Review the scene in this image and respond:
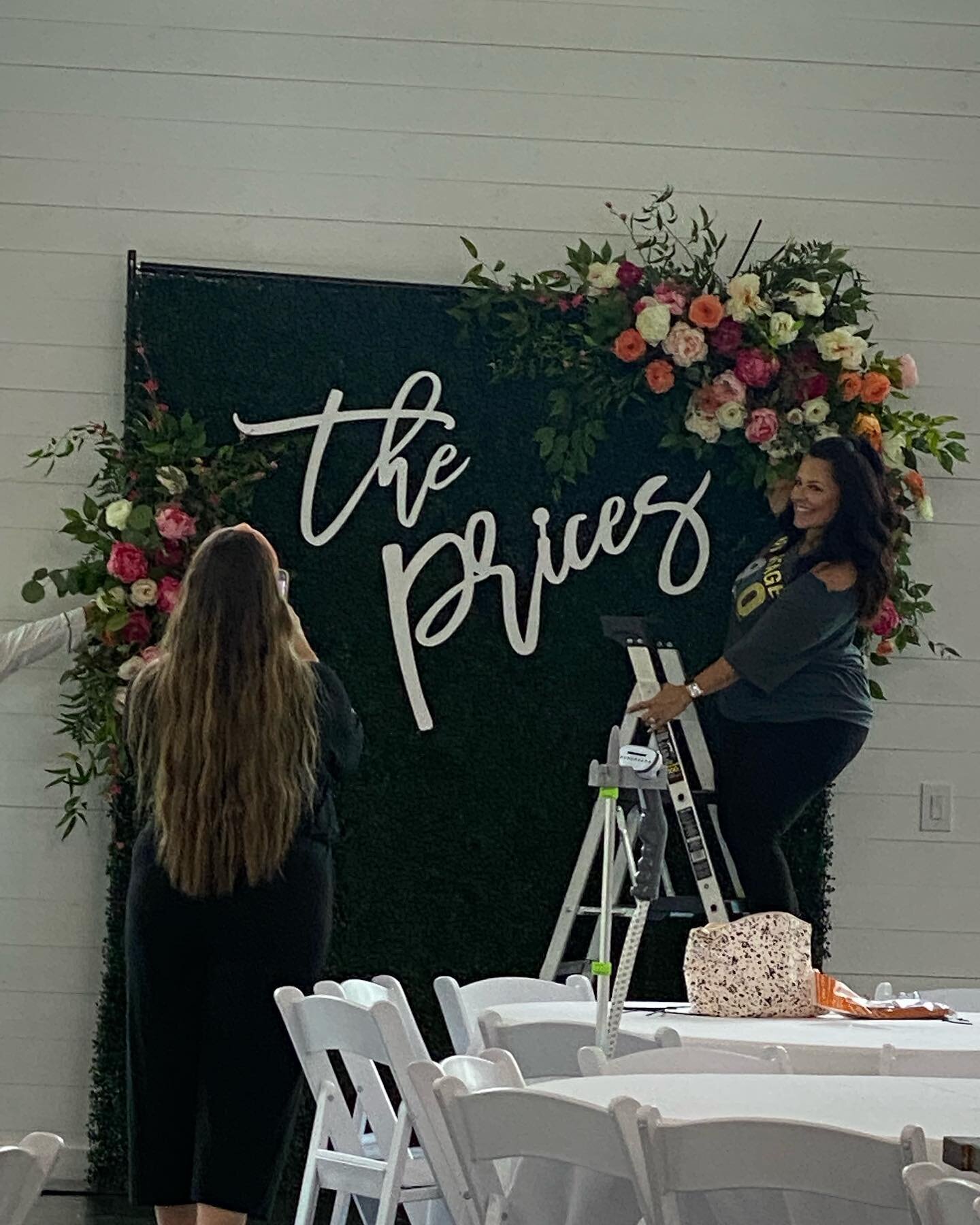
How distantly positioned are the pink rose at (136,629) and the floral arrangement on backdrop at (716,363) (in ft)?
3.95

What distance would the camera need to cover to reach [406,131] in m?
5.43

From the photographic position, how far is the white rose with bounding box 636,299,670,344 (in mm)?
5117

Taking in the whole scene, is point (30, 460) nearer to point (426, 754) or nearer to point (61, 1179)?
point (426, 754)

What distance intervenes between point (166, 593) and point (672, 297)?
1.61 meters

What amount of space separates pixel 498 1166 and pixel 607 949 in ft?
2.27

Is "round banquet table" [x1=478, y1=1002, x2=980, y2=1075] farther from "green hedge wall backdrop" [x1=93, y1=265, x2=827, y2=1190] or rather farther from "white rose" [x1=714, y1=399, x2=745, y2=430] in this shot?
"white rose" [x1=714, y1=399, x2=745, y2=430]

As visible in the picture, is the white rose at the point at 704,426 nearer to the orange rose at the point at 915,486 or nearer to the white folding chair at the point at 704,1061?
the orange rose at the point at 915,486

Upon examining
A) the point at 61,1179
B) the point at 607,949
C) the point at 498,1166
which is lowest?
the point at 61,1179

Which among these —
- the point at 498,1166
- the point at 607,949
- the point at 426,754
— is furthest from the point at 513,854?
the point at 498,1166

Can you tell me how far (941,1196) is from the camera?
175 centimetres

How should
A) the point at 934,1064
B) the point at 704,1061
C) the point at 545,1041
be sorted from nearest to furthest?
the point at 704,1061 < the point at 934,1064 < the point at 545,1041

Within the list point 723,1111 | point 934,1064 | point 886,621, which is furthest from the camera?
point 886,621

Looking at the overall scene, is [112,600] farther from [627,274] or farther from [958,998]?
[958,998]

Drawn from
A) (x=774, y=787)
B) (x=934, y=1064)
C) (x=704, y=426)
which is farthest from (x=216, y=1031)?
(x=704, y=426)
